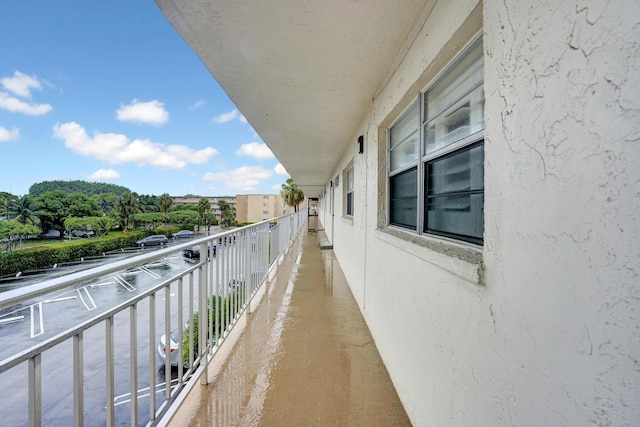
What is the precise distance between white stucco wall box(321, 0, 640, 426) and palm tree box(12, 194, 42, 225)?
2236cm

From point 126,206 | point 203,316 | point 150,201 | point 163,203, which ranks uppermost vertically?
point 150,201

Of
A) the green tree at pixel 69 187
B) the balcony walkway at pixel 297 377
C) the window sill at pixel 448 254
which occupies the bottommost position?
the balcony walkway at pixel 297 377

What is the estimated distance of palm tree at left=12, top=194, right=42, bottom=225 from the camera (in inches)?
634

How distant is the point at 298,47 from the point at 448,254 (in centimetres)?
156

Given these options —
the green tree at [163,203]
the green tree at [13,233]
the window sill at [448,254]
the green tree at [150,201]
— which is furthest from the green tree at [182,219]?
the window sill at [448,254]

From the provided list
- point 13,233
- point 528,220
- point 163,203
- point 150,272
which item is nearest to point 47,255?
point 13,233

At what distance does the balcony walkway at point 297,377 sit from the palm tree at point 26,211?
20.6 m

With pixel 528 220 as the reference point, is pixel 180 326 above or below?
below

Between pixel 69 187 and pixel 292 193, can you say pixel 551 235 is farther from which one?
pixel 69 187

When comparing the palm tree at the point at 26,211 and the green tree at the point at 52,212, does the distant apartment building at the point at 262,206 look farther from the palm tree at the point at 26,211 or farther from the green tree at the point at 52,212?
the palm tree at the point at 26,211

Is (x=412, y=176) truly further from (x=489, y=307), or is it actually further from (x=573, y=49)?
(x=573, y=49)

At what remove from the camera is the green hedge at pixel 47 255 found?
8.50 meters

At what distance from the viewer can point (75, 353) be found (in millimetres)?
875

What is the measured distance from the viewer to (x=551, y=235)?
2.25 feet
